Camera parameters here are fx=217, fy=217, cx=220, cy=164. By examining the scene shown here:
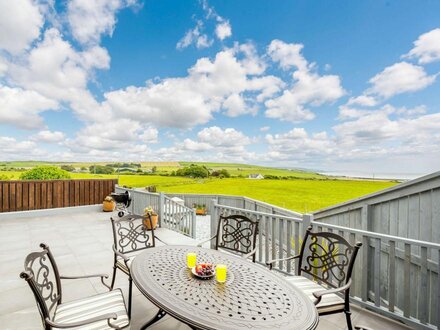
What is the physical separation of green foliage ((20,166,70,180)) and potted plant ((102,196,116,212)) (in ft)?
7.76

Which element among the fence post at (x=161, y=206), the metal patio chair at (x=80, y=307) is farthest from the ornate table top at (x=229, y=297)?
the fence post at (x=161, y=206)

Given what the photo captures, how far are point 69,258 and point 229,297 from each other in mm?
3539

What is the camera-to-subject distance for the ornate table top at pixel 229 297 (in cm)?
109

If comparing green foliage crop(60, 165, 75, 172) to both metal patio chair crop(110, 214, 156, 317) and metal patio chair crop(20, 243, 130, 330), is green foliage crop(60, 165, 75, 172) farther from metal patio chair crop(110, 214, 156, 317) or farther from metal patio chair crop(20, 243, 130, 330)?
metal patio chair crop(20, 243, 130, 330)

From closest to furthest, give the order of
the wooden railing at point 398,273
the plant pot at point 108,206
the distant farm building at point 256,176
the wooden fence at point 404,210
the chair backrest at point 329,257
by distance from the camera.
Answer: the chair backrest at point 329,257 < the wooden railing at point 398,273 < the wooden fence at point 404,210 < the plant pot at point 108,206 < the distant farm building at point 256,176

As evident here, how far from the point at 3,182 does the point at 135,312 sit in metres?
6.71

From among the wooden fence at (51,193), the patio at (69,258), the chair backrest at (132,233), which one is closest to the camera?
the patio at (69,258)

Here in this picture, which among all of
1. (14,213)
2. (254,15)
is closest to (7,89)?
(14,213)

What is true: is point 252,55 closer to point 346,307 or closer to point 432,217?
point 432,217

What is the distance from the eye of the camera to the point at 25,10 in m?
5.14

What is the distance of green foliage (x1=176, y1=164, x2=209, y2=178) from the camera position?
1462 centimetres

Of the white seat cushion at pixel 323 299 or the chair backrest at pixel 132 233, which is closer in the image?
the white seat cushion at pixel 323 299

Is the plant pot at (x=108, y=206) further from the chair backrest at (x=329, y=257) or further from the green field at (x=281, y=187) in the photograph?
the chair backrest at (x=329, y=257)

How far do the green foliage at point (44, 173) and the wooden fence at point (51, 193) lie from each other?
1448mm
